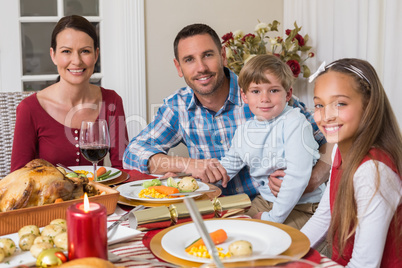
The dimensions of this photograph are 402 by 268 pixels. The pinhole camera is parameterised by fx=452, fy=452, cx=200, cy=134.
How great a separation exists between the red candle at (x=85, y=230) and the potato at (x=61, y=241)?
8 centimetres

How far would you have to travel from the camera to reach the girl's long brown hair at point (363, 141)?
1169mm

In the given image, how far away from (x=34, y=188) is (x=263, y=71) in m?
1.12

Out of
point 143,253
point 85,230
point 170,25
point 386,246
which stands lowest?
point 386,246

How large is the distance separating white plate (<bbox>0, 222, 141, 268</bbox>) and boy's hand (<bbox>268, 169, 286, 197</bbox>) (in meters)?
0.91

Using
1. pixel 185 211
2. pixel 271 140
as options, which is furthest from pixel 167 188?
pixel 271 140

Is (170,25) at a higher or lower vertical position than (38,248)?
higher

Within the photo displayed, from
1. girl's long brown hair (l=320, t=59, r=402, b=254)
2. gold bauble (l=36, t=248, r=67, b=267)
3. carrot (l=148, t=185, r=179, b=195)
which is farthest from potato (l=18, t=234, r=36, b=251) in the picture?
girl's long brown hair (l=320, t=59, r=402, b=254)

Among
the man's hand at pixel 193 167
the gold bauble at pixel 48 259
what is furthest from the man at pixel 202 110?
the gold bauble at pixel 48 259

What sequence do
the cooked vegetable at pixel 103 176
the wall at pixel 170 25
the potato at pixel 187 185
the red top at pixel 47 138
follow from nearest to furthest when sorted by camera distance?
1. the potato at pixel 187 185
2. the cooked vegetable at pixel 103 176
3. the red top at pixel 47 138
4. the wall at pixel 170 25

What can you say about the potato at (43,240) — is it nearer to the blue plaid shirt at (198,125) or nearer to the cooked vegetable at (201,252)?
the cooked vegetable at (201,252)

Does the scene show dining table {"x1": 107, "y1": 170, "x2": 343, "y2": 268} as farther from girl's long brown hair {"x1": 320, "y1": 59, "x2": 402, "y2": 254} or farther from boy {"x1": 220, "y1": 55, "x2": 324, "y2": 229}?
boy {"x1": 220, "y1": 55, "x2": 324, "y2": 229}

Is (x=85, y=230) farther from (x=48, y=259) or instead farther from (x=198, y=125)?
(x=198, y=125)

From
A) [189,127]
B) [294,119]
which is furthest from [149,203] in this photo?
[189,127]

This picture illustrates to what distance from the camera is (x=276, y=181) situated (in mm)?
1751
